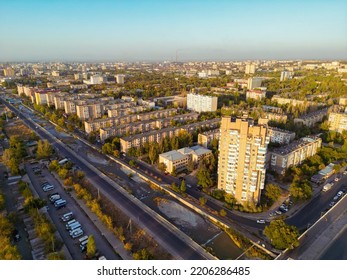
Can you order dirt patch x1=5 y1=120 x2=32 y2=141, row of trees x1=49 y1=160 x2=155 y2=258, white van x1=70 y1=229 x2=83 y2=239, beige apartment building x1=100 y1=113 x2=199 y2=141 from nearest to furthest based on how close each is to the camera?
row of trees x1=49 y1=160 x2=155 y2=258 → white van x1=70 y1=229 x2=83 y2=239 → beige apartment building x1=100 y1=113 x2=199 y2=141 → dirt patch x1=5 y1=120 x2=32 y2=141

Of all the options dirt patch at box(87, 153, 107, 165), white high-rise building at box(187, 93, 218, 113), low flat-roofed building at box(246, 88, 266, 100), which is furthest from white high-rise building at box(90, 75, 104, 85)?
dirt patch at box(87, 153, 107, 165)

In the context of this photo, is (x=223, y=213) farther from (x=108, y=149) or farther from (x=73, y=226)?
(x=108, y=149)

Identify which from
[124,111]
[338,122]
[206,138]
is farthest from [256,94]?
[206,138]

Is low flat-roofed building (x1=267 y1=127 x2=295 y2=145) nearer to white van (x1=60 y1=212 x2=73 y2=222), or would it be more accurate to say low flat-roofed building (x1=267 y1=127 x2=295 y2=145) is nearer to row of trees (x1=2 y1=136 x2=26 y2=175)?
white van (x1=60 y1=212 x2=73 y2=222)

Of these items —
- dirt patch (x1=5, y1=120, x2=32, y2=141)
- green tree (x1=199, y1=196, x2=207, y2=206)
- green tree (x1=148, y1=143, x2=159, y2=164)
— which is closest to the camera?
green tree (x1=199, y1=196, x2=207, y2=206)

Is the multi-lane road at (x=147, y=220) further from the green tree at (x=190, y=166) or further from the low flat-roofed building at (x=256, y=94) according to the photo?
the low flat-roofed building at (x=256, y=94)

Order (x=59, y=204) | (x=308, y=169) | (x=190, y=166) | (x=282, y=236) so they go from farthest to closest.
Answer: (x=190, y=166) < (x=308, y=169) < (x=59, y=204) < (x=282, y=236)
